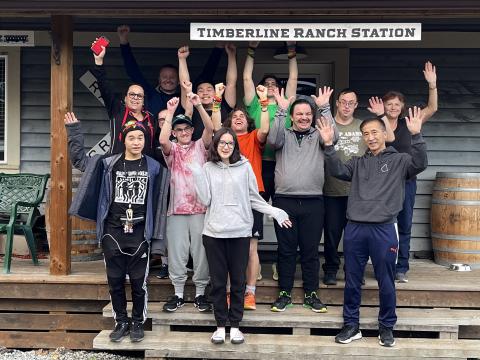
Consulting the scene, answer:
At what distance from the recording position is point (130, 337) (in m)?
4.20

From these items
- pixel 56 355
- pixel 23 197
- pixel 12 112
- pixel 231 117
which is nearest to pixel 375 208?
pixel 231 117

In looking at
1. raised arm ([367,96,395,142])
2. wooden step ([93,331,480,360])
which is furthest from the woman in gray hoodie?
raised arm ([367,96,395,142])

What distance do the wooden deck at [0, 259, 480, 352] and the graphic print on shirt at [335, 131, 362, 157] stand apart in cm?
109

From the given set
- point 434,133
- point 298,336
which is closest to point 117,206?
point 298,336

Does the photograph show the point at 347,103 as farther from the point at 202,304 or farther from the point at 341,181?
the point at 202,304

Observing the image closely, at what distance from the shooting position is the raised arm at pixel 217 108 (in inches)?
170

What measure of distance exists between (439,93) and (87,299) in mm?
4080

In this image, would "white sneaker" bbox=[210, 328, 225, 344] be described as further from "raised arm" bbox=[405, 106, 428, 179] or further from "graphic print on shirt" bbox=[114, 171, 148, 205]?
"raised arm" bbox=[405, 106, 428, 179]

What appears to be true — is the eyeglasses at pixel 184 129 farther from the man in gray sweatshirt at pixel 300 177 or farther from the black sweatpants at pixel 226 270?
the black sweatpants at pixel 226 270

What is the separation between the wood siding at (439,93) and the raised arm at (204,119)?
227 centimetres

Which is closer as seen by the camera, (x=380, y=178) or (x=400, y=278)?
(x=380, y=178)

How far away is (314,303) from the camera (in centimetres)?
450

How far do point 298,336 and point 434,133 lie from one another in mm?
2970

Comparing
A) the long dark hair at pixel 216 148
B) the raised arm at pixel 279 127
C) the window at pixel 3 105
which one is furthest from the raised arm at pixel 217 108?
the window at pixel 3 105
